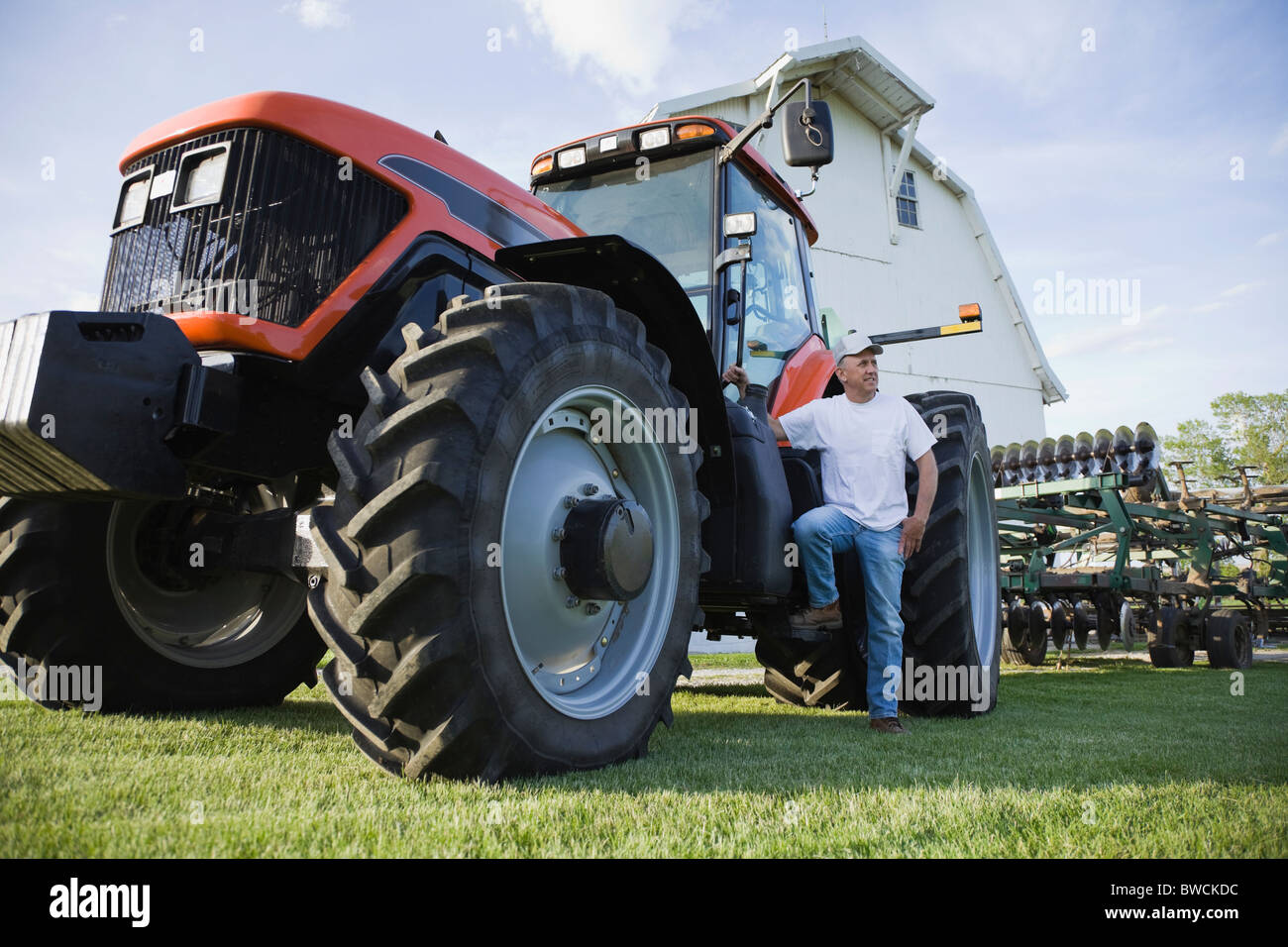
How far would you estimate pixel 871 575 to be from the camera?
3770mm

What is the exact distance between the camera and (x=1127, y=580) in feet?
28.8

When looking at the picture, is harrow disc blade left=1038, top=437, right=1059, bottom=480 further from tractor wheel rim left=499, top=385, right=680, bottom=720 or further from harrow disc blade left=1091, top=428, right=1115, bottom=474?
tractor wheel rim left=499, top=385, right=680, bottom=720

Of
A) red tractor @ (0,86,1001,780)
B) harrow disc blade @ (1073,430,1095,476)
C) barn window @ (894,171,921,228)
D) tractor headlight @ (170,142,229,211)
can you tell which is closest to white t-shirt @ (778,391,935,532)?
red tractor @ (0,86,1001,780)

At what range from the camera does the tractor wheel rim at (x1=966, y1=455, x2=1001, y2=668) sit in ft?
15.5

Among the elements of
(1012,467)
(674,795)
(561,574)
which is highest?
(1012,467)

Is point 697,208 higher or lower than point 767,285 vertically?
higher

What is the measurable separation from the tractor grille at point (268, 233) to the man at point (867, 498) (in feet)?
5.57

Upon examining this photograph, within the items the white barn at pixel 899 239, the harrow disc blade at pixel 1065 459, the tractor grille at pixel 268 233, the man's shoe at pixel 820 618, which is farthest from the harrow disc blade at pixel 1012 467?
the tractor grille at pixel 268 233

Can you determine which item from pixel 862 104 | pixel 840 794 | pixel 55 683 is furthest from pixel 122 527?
pixel 862 104

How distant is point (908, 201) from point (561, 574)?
1780 centimetres

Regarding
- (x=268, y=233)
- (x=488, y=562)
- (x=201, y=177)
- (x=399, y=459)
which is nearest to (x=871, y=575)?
(x=488, y=562)

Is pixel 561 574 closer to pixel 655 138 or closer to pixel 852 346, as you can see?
pixel 852 346

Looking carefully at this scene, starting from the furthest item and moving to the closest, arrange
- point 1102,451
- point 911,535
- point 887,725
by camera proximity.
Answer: point 1102,451
point 911,535
point 887,725
